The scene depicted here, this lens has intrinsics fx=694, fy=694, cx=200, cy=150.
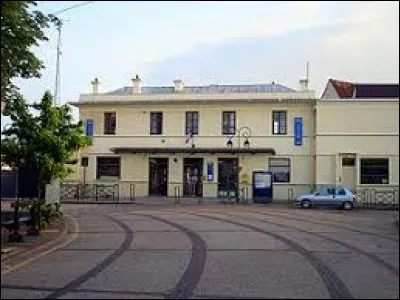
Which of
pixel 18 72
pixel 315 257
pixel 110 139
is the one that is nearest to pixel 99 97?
pixel 110 139

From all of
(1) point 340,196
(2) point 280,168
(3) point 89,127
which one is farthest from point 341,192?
(3) point 89,127

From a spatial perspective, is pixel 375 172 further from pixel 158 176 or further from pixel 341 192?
pixel 158 176

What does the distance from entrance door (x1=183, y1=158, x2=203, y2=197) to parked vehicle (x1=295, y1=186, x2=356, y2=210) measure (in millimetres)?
9291

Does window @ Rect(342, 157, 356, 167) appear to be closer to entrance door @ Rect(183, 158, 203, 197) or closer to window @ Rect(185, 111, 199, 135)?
entrance door @ Rect(183, 158, 203, 197)

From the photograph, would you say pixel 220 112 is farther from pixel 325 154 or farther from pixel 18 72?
pixel 18 72

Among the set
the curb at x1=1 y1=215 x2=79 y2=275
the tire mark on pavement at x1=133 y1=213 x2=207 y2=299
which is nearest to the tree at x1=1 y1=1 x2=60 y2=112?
the curb at x1=1 y1=215 x2=79 y2=275

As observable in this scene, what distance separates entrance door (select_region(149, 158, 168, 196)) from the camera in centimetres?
4994

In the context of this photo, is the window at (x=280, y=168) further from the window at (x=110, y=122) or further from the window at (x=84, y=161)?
the window at (x=84, y=161)

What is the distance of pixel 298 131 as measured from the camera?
48.6 metres

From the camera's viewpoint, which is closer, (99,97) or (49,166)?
(49,166)

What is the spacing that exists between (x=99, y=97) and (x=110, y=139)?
3.35 metres

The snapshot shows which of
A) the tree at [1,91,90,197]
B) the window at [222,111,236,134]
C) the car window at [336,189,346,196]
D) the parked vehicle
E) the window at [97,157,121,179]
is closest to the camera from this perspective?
the tree at [1,91,90,197]

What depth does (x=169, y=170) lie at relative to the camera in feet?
163

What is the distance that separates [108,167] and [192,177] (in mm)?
6285
